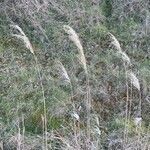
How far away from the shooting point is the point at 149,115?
4.51 meters

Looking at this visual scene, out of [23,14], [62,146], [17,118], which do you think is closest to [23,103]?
[17,118]

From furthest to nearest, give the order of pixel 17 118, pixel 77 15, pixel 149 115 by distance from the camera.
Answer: pixel 77 15 → pixel 149 115 → pixel 17 118

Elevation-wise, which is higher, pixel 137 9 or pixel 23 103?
pixel 137 9

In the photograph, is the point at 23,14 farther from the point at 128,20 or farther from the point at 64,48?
the point at 128,20

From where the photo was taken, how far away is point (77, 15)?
18.2 feet

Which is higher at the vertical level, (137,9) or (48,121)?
(137,9)

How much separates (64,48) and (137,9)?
1159mm

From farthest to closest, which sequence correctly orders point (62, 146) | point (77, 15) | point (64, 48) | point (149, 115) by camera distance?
point (77, 15), point (64, 48), point (149, 115), point (62, 146)

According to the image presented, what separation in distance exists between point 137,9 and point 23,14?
1416mm

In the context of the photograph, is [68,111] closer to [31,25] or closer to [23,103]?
[23,103]

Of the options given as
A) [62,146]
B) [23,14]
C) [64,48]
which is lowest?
[62,146]

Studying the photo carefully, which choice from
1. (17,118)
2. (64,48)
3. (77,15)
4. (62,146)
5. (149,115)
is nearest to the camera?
(62,146)

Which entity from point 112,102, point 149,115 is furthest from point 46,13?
point 149,115

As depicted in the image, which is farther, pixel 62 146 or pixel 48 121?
pixel 48 121
